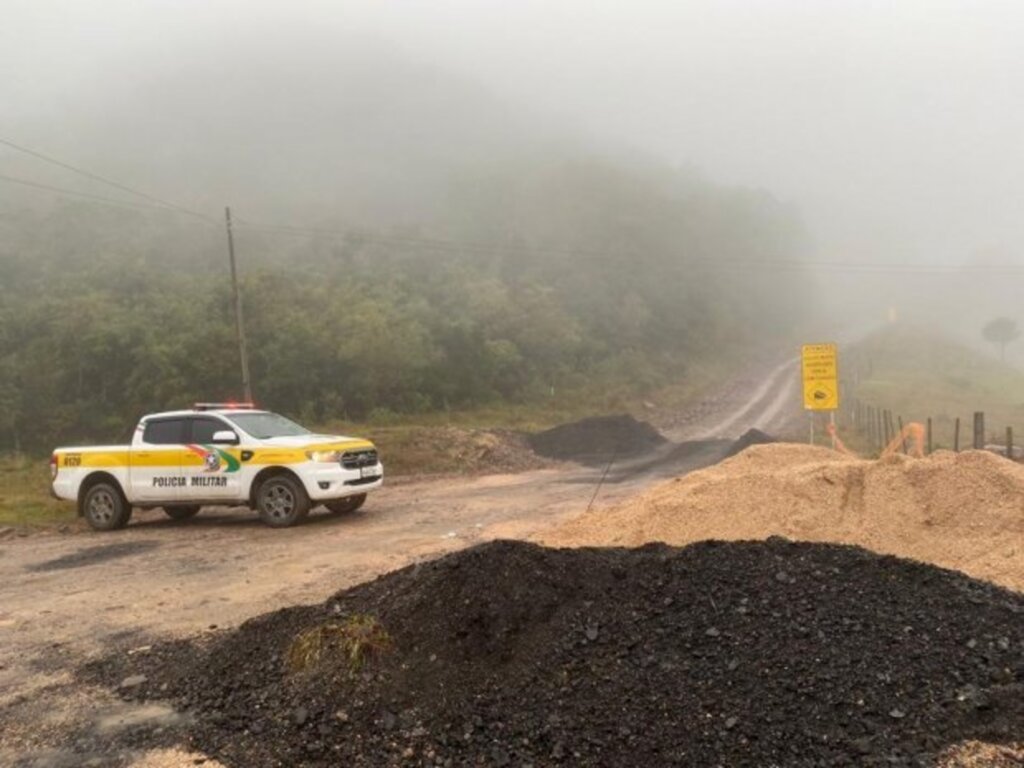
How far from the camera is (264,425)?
12.8m

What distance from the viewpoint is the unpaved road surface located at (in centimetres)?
472

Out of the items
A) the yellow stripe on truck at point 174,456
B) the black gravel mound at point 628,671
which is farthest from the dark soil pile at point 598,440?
the black gravel mound at point 628,671

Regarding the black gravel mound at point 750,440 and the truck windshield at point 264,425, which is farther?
the black gravel mound at point 750,440

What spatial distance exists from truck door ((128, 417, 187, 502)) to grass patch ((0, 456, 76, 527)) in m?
2.97

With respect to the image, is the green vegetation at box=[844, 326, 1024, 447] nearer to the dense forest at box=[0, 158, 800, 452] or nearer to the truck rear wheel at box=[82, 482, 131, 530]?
the dense forest at box=[0, 158, 800, 452]

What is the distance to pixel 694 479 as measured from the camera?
10.6 meters

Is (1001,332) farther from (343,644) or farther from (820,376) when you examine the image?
(343,644)

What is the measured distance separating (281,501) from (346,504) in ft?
4.69

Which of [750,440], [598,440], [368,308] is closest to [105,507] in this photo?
[598,440]

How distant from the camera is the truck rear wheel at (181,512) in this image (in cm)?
1367

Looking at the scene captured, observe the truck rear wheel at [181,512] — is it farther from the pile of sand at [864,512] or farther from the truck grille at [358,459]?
the pile of sand at [864,512]

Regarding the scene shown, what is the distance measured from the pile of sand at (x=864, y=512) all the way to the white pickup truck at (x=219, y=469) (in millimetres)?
4096

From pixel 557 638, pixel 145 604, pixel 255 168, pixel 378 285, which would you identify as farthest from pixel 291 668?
pixel 255 168

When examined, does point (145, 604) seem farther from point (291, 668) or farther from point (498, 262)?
point (498, 262)
